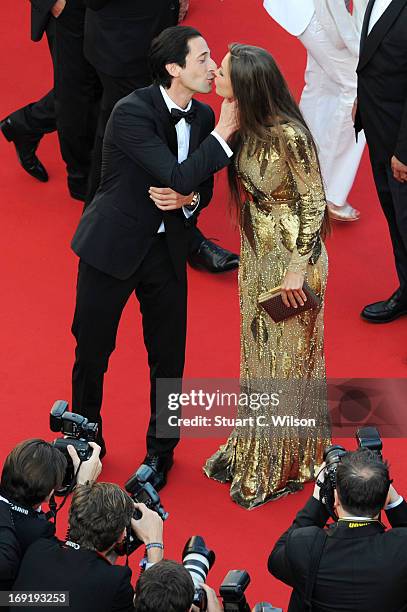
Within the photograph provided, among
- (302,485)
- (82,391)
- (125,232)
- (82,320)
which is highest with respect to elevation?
(125,232)

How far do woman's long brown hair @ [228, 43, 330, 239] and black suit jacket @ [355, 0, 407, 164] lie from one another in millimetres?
1067

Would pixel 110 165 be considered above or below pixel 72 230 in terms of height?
above

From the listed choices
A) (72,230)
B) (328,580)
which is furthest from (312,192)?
(72,230)

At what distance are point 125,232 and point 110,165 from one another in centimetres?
24

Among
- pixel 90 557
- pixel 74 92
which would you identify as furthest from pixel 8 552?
pixel 74 92

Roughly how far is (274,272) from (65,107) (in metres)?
2.17

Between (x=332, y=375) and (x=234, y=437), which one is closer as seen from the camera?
(x=234, y=437)

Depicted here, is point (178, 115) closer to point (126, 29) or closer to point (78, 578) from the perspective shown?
point (126, 29)

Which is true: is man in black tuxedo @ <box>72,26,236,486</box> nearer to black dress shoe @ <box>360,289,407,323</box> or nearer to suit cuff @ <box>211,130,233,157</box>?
suit cuff @ <box>211,130,233,157</box>

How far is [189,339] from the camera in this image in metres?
5.61

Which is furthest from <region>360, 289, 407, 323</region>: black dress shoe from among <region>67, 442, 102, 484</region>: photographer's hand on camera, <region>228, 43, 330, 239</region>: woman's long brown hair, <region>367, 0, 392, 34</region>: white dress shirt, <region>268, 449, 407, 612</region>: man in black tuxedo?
<region>268, 449, 407, 612</region>: man in black tuxedo

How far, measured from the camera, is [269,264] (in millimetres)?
4516

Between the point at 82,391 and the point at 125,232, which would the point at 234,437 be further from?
the point at 125,232

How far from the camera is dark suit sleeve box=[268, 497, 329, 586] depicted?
134 inches
